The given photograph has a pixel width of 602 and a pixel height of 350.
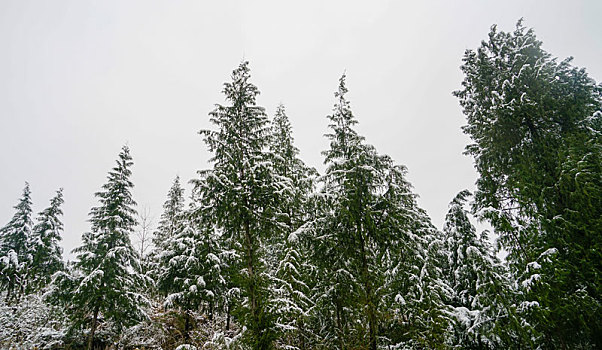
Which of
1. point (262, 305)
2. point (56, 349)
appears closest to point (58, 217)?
point (56, 349)

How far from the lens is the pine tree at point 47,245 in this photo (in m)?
20.5

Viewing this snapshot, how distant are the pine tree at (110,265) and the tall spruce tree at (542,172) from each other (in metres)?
15.6

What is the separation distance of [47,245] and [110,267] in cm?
1098

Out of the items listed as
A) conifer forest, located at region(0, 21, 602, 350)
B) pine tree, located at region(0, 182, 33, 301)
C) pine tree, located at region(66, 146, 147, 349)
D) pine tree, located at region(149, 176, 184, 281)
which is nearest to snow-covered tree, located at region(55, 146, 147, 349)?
pine tree, located at region(66, 146, 147, 349)

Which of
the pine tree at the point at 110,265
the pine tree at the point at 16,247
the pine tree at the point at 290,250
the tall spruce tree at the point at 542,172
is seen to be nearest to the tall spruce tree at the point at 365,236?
the pine tree at the point at 290,250

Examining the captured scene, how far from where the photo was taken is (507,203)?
8.57 meters

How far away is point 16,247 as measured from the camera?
2105 cm

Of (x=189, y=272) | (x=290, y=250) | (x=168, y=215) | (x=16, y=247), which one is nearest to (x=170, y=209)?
(x=168, y=215)

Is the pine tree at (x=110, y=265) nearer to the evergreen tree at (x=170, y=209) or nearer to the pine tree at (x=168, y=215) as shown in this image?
the pine tree at (x=168, y=215)

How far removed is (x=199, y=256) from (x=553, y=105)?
50.3 ft

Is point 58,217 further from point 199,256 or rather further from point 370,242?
point 370,242

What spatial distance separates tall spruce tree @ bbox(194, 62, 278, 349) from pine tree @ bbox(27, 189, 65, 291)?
59.6 ft

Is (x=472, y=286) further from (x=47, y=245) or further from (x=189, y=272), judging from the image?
(x=47, y=245)

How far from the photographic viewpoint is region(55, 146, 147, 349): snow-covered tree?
14.1m
